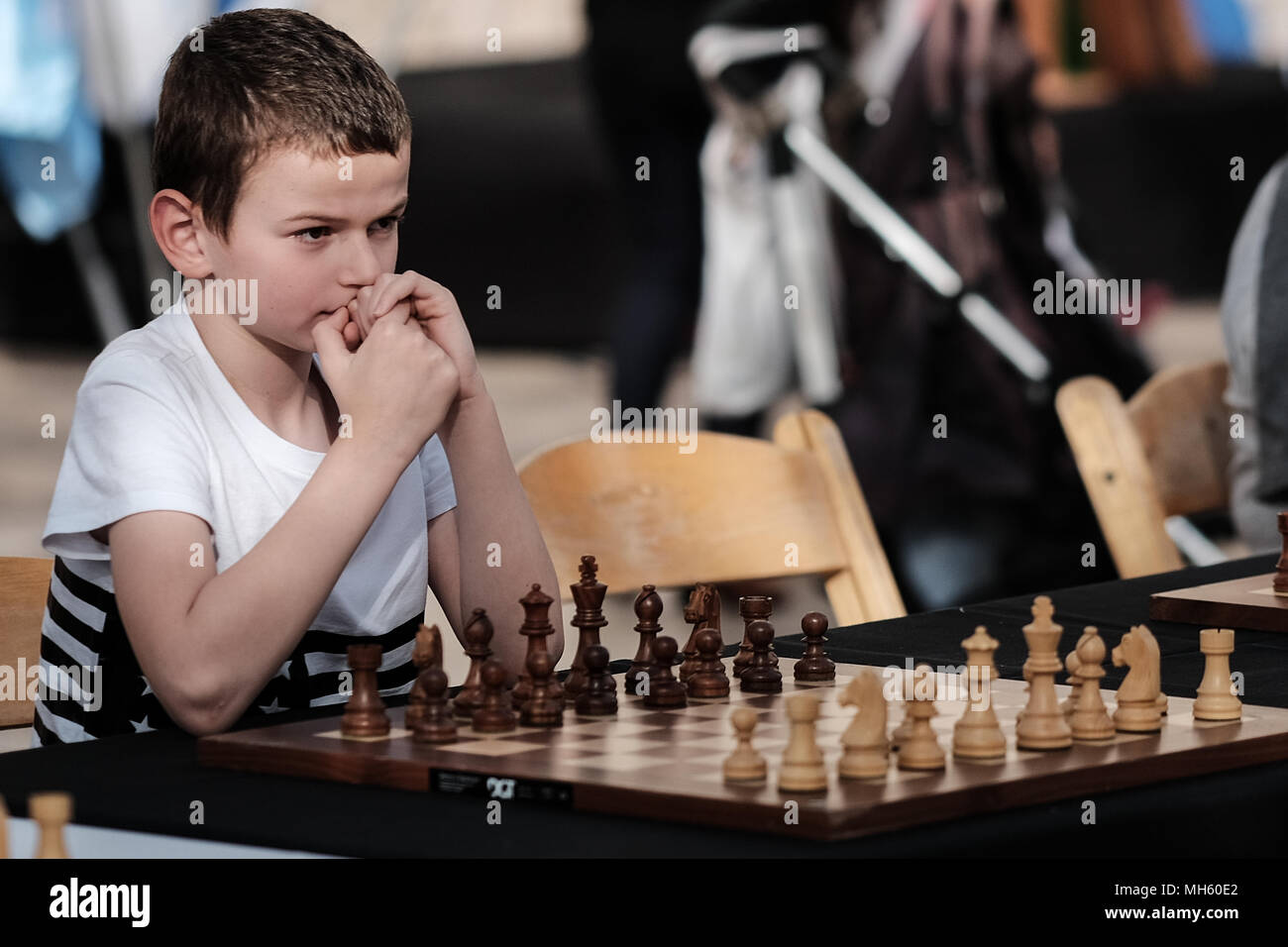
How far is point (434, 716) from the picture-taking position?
1127mm

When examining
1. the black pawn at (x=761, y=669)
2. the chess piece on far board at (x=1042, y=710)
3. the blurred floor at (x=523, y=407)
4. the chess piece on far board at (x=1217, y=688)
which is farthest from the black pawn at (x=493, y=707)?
the blurred floor at (x=523, y=407)

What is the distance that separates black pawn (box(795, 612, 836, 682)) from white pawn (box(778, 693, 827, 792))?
14.7 inches

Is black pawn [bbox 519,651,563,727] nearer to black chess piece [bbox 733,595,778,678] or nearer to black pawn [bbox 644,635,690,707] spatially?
black pawn [bbox 644,635,690,707]

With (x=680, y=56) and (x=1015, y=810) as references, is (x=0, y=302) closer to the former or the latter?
(x=680, y=56)

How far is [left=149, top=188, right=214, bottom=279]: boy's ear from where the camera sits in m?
1.49

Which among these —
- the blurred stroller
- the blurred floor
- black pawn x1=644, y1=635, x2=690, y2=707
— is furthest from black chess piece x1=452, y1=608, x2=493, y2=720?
the blurred stroller

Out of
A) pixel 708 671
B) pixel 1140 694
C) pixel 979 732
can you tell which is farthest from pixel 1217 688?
pixel 708 671

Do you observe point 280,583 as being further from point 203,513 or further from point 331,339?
point 331,339

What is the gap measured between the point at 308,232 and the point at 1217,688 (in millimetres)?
765

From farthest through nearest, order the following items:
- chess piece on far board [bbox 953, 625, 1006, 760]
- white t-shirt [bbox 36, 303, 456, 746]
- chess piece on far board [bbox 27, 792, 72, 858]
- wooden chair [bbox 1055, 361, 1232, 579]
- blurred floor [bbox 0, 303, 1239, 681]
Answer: blurred floor [bbox 0, 303, 1239, 681], wooden chair [bbox 1055, 361, 1232, 579], white t-shirt [bbox 36, 303, 456, 746], chess piece on far board [bbox 953, 625, 1006, 760], chess piece on far board [bbox 27, 792, 72, 858]

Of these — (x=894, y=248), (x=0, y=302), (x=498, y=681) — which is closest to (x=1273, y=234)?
(x=894, y=248)

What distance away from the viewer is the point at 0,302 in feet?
12.6

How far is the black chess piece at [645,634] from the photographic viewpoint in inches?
51.6
